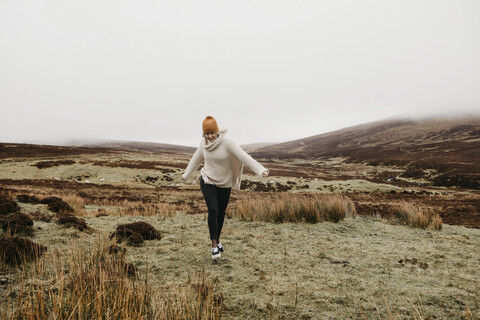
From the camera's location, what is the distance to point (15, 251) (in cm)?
348

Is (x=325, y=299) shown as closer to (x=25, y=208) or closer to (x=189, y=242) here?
(x=189, y=242)

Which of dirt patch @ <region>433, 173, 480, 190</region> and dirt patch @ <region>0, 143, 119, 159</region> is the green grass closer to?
dirt patch @ <region>433, 173, 480, 190</region>

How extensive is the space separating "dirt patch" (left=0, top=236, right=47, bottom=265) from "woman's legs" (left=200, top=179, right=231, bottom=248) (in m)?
2.32

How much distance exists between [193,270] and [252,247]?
1.58 m

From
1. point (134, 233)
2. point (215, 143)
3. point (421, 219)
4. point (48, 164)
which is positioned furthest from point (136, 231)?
point (48, 164)

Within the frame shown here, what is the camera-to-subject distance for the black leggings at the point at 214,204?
14.3ft

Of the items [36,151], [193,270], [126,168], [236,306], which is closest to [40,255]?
[193,270]

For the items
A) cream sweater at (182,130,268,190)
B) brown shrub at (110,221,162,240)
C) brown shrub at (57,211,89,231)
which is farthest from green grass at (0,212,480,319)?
cream sweater at (182,130,268,190)

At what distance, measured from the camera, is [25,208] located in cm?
709

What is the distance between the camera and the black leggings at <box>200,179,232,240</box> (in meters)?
4.34

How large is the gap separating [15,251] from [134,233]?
6.07ft

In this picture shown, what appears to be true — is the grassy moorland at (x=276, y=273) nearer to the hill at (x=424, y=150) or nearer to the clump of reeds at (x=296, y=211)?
the clump of reeds at (x=296, y=211)

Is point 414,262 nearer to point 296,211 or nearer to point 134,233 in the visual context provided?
point 296,211

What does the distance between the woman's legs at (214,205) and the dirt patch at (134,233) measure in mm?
1560
